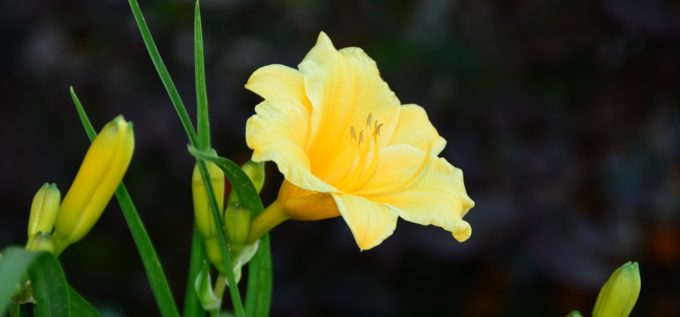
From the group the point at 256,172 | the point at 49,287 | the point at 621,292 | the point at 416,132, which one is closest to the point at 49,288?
the point at 49,287

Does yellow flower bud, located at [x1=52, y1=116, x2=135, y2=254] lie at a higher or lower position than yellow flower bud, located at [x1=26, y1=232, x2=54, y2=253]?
higher

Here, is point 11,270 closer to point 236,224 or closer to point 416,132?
point 236,224

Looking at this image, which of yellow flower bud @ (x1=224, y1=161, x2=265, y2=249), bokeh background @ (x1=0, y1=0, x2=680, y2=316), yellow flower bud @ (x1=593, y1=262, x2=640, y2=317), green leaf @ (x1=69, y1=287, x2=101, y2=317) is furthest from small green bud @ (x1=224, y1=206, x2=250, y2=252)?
bokeh background @ (x1=0, y1=0, x2=680, y2=316)

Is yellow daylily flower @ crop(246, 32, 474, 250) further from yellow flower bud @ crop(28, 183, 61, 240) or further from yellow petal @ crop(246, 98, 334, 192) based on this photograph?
yellow flower bud @ crop(28, 183, 61, 240)

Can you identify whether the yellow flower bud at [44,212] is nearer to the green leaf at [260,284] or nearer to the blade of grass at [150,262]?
the blade of grass at [150,262]

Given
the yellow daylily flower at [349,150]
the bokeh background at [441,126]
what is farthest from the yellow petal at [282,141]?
the bokeh background at [441,126]

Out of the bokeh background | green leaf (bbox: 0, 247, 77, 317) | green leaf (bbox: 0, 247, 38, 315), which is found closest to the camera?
green leaf (bbox: 0, 247, 38, 315)
